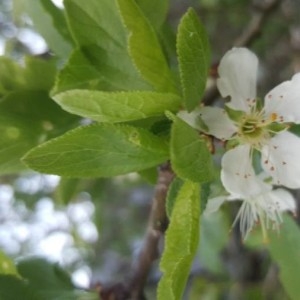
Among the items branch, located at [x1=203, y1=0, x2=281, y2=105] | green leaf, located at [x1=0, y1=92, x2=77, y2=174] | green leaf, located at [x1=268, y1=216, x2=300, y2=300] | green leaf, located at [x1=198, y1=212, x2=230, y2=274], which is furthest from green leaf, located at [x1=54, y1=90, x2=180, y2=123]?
green leaf, located at [x1=198, y1=212, x2=230, y2=274]

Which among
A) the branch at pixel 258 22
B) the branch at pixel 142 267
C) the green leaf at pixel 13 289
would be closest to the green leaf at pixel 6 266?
the green leaf at pixel 13 289

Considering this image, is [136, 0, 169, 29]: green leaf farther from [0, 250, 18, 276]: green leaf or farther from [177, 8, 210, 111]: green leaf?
[0, 250, 18, 276]: green leaf

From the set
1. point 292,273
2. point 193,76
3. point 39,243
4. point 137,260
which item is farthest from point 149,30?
point 39,243

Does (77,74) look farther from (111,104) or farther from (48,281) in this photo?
(48,281)

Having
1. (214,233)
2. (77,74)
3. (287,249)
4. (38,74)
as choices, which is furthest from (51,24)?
(214,233)

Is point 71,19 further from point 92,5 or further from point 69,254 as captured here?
point 69,254

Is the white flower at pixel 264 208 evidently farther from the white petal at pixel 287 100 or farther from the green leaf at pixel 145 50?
the green leaf at pixel 145 50

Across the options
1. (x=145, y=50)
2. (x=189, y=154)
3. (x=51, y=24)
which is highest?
(x=51, y=24)
